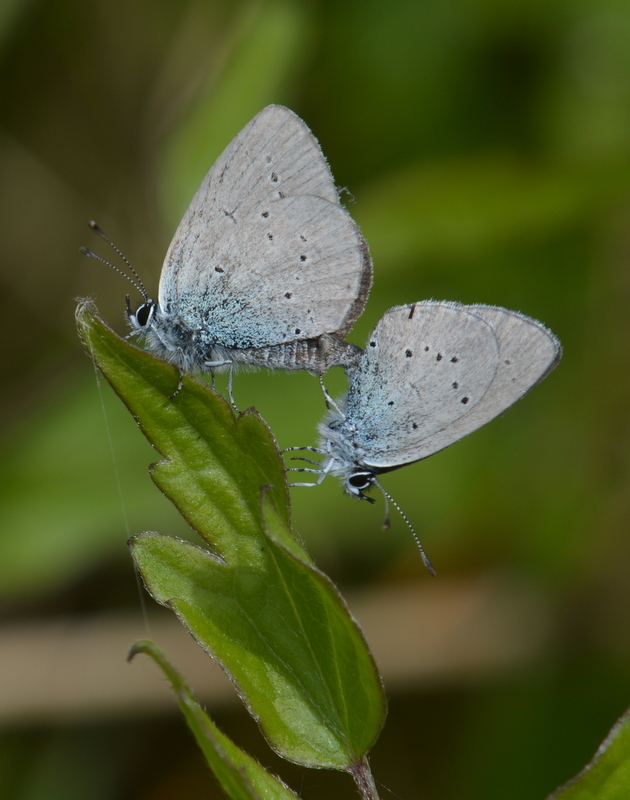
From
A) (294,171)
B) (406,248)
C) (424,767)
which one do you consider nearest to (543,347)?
(294,171)

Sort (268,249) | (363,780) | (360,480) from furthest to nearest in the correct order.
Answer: (268,249), (360,480), (363,780)

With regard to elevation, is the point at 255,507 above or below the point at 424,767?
above

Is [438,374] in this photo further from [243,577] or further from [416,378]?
[243,577]

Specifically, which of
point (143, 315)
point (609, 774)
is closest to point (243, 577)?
point (609, 774)

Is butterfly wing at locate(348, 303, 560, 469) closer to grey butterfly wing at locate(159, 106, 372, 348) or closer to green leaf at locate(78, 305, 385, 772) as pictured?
grey butterfly wing at locate(159, 106, 372, 348)

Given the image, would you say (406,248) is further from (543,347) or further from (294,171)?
(543,347)

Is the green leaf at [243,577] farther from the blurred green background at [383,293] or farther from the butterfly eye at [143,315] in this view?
the blurred green background at [383,293]

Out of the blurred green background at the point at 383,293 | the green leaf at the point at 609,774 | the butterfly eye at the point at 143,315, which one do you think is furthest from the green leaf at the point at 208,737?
the blurred green background at the point at 383,293
